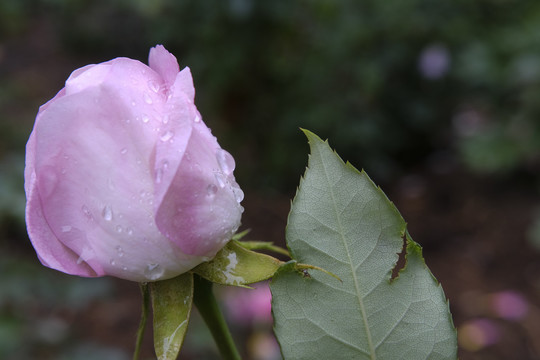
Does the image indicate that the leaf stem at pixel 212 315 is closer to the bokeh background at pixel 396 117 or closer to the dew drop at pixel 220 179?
the dew drop at pixel 220 179

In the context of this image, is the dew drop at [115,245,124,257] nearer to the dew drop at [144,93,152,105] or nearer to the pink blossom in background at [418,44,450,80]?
the dew drop at [144,93,152,105]

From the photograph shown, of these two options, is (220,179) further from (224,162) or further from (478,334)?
(478,334)

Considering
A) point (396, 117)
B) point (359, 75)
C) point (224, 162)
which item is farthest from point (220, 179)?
point (396, 117)

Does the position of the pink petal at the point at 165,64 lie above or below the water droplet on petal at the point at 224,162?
above

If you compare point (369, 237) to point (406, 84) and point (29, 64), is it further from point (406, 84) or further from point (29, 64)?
point (29, 64)

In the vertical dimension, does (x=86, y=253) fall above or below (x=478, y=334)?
above

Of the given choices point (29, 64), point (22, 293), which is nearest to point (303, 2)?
point (22, 293)

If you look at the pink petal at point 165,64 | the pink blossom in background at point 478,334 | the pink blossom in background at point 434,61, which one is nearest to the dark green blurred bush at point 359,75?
the pink blossom in background at point 434,61
